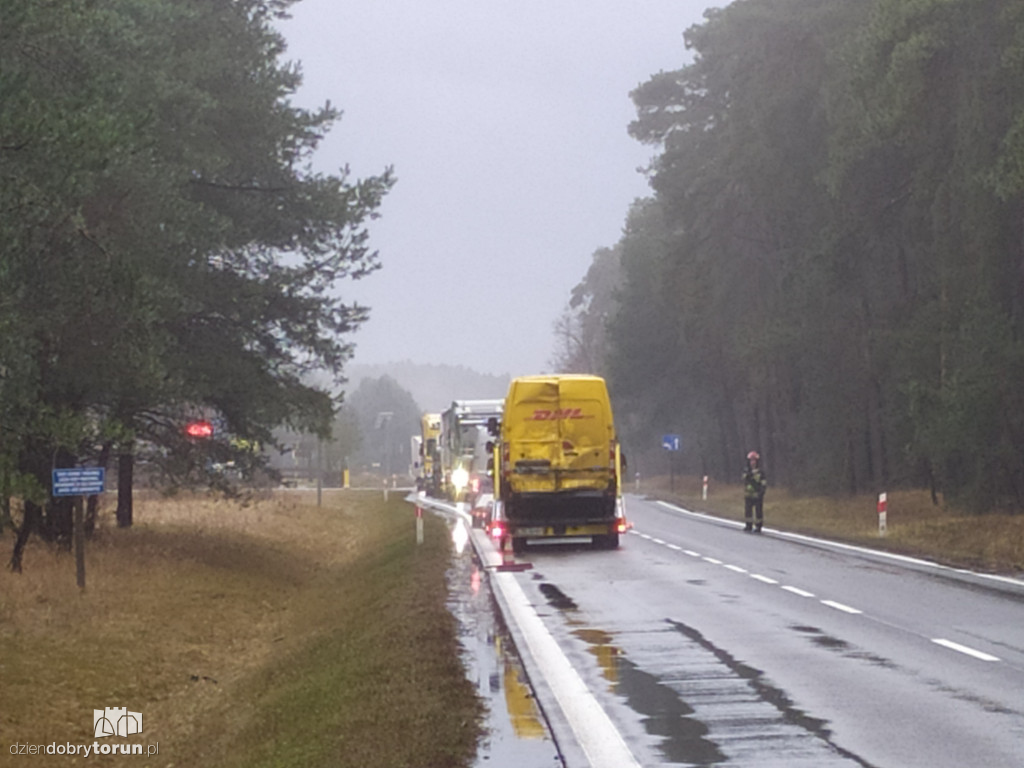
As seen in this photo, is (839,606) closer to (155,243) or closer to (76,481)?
(76,481)

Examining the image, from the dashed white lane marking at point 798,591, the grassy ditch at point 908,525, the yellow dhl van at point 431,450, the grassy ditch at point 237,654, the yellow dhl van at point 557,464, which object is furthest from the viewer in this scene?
the yellow dhl van at point 431,450

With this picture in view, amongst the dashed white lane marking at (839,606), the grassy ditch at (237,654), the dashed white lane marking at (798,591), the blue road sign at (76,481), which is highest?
the blue road sign at (76,481)

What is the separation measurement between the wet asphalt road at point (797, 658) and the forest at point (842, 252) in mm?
11757

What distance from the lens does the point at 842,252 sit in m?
45.7

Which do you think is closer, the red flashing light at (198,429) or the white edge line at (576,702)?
the white edge line at (576,702)

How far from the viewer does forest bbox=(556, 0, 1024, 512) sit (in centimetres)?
3622

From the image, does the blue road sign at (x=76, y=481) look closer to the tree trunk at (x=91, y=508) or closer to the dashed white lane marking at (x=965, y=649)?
the tree trunk at (x=91, y=508)

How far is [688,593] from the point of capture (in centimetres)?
2178

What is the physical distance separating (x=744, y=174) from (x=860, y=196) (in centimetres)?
1271

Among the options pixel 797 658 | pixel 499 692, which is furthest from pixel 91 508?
pixel 499 692

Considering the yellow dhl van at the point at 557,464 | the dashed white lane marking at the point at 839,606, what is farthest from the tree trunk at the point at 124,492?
the dashed white lane marking at the point at 839,606

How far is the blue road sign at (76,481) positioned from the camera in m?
23.5

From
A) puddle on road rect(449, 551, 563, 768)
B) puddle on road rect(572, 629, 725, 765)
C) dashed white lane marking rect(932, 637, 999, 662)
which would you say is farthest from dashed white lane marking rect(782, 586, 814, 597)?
puddle on road rect(572, 629, 725, 765)

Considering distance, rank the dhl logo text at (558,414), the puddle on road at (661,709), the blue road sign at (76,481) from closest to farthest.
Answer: the puddle on road at (661,709) < the blue road sign at (76,481) < the dhl logo text at (558,414)
